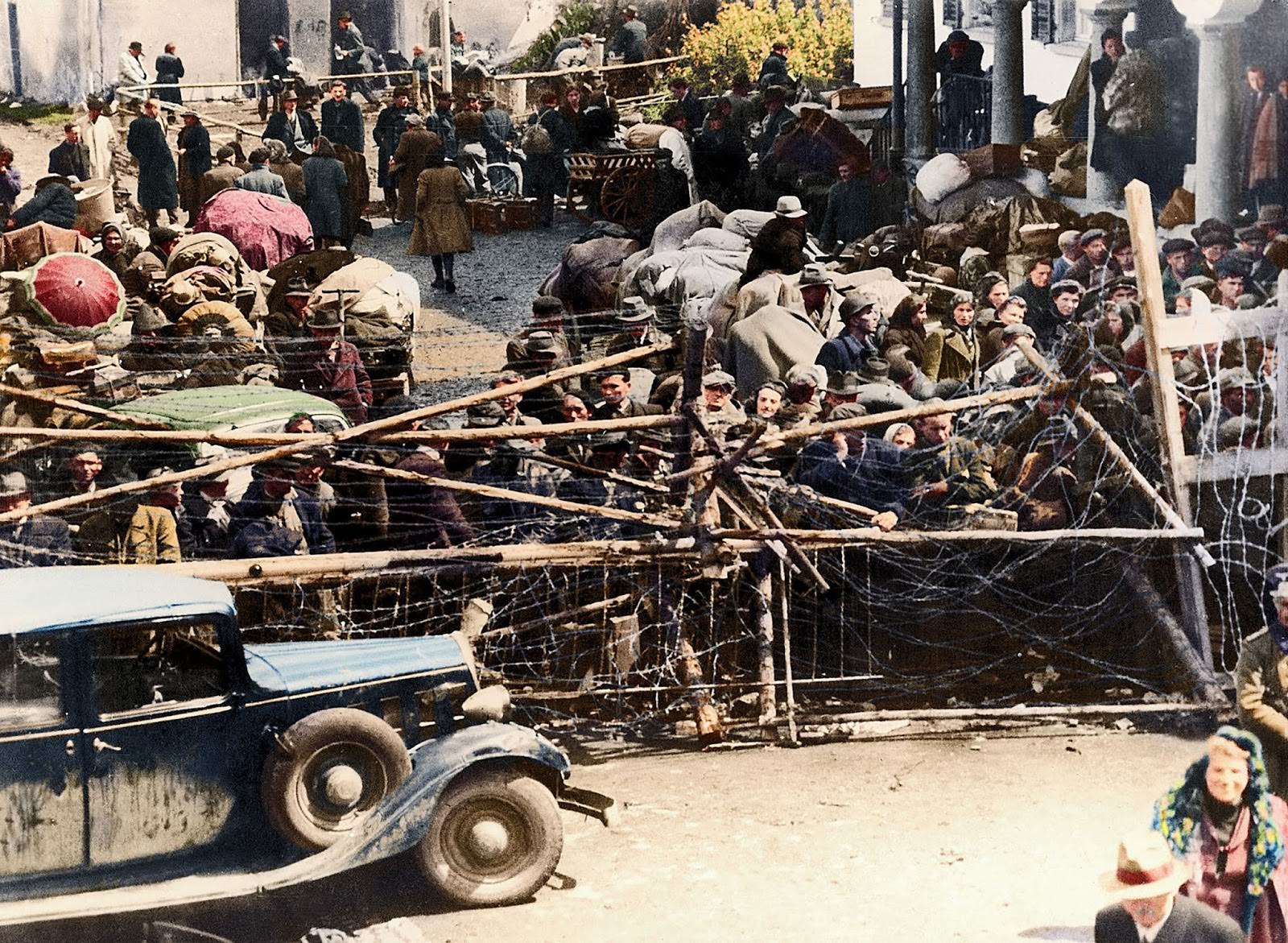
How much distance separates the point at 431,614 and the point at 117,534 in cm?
100

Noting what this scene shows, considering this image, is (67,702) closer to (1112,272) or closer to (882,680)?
(882,680)

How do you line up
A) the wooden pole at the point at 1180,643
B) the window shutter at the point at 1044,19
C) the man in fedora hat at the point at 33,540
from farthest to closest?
the window shutter at the point at 1044,19 < the wooden pole at the point at 1180,643 < the man in fedora hat at the point at 33,540

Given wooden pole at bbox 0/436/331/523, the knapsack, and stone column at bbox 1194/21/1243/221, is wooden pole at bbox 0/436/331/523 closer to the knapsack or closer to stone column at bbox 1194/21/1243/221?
Result: the knapsack

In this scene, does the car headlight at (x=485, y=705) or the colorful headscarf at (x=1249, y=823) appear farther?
the car headlight at (x=485, y=705)

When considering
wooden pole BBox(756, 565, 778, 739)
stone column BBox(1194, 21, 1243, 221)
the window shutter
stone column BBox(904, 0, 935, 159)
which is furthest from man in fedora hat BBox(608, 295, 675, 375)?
stone column BBox(1194, 21, 1243, 221)

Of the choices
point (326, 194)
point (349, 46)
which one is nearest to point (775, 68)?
point (349, 46)

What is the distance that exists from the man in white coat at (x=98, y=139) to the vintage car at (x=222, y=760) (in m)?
1.78

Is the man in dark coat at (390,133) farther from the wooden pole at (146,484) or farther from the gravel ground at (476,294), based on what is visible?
the wooden pole at (146,484)

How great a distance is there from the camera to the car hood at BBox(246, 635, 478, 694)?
6.48 m

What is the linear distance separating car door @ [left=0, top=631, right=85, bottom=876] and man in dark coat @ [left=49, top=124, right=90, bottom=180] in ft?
7.45

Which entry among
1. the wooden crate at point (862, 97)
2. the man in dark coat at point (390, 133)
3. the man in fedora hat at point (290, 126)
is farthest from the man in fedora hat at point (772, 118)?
the man in fedora hat at point (290, 126)

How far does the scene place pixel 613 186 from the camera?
26.9 ft

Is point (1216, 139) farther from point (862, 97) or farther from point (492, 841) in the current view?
point (492, 841)

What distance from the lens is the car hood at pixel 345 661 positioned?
6477 millimetres
